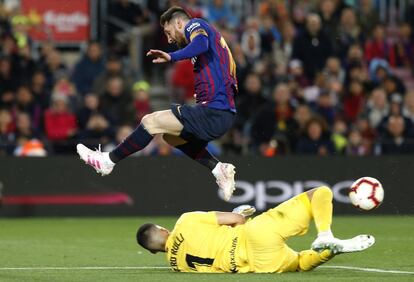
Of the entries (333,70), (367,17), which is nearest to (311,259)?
(333,70)

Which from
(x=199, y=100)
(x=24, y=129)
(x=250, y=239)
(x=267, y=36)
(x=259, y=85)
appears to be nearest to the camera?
(x=250, y=239)

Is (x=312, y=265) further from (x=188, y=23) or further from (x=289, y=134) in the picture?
(x=289, y=134)

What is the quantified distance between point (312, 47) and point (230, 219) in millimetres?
11978

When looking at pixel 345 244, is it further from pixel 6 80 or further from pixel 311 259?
pixel 6 80

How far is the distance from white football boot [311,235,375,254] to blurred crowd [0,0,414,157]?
31.8 ft

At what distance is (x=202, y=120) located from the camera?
41.0 ft

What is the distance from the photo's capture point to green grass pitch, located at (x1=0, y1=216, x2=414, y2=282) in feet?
36.4

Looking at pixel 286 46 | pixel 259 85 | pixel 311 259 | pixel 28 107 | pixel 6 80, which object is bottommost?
pixel 28 107

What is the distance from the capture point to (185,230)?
11.2 meters

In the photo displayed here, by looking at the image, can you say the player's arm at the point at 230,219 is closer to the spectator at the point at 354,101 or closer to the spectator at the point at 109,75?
the spectator at the point at 109,75

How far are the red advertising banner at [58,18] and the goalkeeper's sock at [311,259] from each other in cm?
1302

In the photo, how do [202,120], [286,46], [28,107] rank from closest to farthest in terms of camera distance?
[202,120], [28,107], [286,46]

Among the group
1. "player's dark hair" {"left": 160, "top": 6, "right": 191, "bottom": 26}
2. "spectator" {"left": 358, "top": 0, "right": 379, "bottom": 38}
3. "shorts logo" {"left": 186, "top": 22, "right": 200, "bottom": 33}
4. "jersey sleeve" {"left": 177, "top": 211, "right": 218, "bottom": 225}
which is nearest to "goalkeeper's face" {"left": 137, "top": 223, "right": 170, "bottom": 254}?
"jersey sleeve" {"left": 177, "top": 211, "right": 218, "bottom": 225}

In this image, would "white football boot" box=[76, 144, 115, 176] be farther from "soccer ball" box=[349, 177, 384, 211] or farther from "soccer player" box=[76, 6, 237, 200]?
"soccer ball" box=[349, 177, 384, 211]
